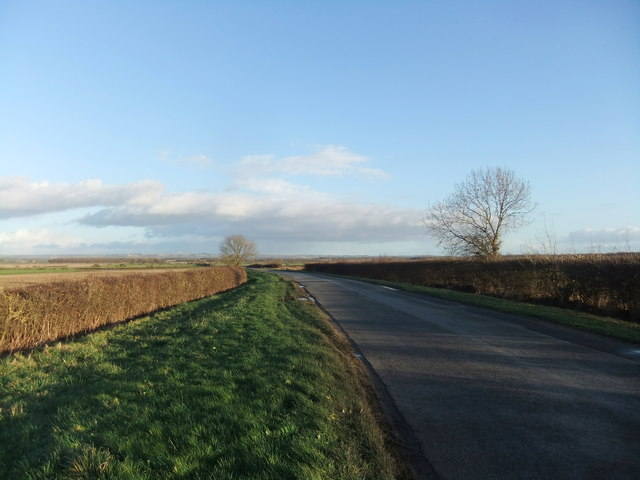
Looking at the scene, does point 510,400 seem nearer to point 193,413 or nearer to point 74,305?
point 193,413

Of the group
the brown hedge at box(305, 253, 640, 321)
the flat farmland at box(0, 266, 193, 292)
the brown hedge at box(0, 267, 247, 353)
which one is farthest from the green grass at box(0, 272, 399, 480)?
the brown hedge at box(305, 253, 640, 321)

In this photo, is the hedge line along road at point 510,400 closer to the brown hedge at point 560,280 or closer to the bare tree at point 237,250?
the brown hedge at point 560,280

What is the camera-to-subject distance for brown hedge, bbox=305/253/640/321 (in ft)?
44.4

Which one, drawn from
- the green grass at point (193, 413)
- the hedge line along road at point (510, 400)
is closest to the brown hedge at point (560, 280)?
the hedge line along road at point (510, 400)

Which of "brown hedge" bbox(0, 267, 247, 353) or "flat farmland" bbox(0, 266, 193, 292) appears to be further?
"flat farmland" bbox(0, 266, 193, 292)

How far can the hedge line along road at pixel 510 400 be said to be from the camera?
358cm

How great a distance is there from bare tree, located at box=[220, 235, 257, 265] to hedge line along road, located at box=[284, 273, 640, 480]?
89922mm

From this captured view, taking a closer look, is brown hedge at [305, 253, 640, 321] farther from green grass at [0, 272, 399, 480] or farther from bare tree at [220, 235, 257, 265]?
bare tree at [220, 235, 257, 265]

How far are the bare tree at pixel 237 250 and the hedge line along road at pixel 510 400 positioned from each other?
89.9 metres

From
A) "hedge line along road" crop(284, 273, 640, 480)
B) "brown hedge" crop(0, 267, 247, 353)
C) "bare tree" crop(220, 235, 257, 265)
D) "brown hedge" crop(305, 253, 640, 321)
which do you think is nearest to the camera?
"hedge line along road" crop(284, 273, 640, 480)

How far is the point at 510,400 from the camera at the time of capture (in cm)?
510

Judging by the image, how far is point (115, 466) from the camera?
3.28m

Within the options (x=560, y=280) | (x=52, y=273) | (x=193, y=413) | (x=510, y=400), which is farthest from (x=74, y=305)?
(x=52, y=273)

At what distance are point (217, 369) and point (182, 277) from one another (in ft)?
47.2
